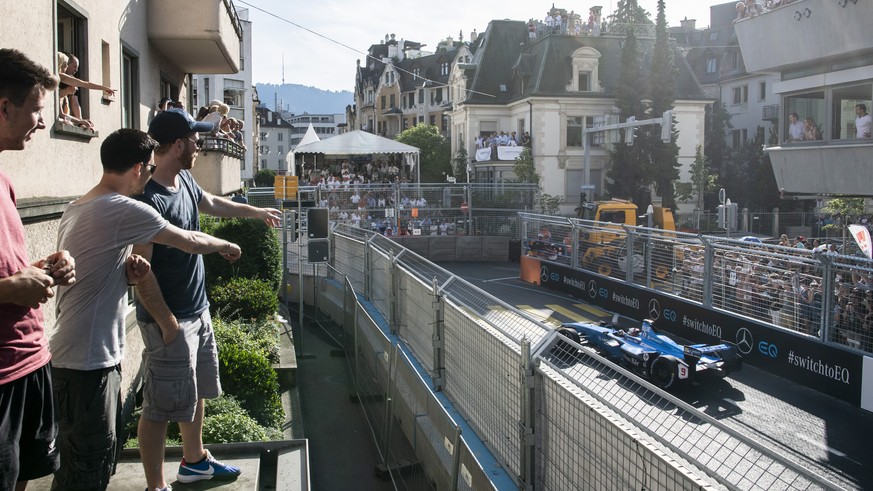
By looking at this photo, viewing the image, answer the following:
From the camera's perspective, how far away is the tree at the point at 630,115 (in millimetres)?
46750

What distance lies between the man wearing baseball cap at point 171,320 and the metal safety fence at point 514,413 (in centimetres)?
180

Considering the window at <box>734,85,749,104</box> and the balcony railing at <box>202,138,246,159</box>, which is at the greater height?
the window at <box>734,85,749,104</box>

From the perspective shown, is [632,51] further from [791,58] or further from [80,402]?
[80,402]

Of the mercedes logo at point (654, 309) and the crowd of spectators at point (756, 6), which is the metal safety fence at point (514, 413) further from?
the crowd of spectators at point (756, 6)

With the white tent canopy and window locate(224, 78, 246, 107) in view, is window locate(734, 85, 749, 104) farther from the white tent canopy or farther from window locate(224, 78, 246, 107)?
Result: window locate(224, 78, 246, 107)

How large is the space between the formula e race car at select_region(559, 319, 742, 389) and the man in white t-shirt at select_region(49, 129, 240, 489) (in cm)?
827

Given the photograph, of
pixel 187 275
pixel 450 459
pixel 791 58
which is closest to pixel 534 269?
pixel 791 58

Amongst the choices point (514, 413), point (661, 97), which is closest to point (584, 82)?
point (661, 97)

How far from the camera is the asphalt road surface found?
852 centimetres

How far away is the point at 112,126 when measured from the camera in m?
8.93

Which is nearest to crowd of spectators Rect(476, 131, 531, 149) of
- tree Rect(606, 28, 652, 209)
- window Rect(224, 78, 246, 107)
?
tree Rect(606, 28, 652, 209)

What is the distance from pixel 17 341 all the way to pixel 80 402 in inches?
28.7

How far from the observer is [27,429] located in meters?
3.07

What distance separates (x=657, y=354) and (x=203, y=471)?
7.68 metres
